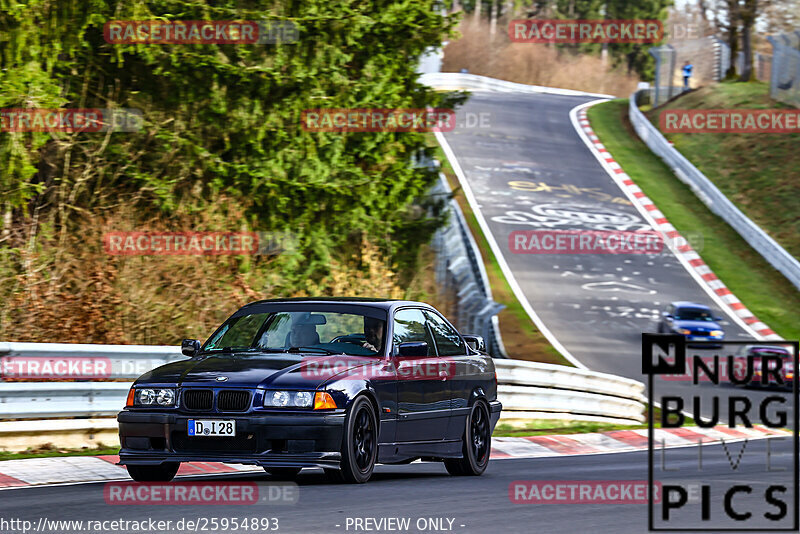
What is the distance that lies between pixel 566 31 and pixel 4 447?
294 ft

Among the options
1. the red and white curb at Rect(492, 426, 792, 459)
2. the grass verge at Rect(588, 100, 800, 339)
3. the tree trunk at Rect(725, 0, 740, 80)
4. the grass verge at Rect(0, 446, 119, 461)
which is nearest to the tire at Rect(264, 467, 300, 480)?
the grass verge at Rect(0, 446, 119, 461)

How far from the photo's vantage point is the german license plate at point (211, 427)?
877 cm

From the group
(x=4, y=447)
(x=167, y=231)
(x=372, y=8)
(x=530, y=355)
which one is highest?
(x=372, y=8)

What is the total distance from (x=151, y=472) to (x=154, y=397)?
2.10 feet

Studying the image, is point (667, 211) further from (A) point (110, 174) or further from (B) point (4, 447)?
(B) point (4, 447)

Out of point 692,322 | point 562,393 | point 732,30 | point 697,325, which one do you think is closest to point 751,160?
point 732,30

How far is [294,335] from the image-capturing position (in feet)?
32.6

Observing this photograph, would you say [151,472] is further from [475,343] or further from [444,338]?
[475,343]

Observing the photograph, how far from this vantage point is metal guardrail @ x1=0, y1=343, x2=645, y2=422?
11.3m

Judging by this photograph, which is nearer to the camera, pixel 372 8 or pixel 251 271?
pixel 251 271

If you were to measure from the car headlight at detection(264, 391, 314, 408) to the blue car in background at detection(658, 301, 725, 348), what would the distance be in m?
20.8

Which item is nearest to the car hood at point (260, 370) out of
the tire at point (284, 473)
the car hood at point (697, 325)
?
the tire at point (284, 473)

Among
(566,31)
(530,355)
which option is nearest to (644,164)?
(530,355)

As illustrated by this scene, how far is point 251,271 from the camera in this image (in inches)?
829
